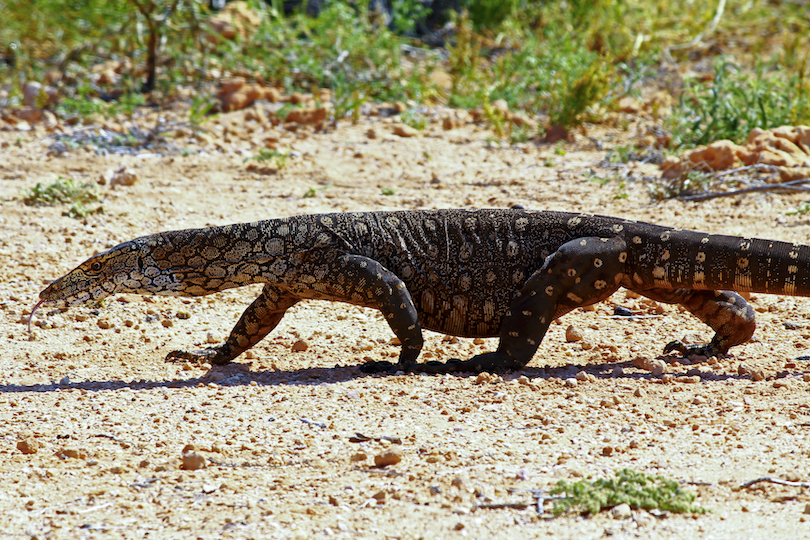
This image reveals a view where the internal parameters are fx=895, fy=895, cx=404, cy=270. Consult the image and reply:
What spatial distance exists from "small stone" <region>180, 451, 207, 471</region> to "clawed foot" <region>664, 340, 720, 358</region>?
3.13 m

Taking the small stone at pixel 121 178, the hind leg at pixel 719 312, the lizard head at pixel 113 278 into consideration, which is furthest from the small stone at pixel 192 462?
the small stone at pixel 121 178

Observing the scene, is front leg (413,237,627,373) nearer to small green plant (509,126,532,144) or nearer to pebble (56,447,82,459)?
pebble (56,447,82,459)

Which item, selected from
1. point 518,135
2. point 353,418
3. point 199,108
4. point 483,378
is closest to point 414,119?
point 518,135

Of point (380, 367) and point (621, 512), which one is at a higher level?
point (621, 512)

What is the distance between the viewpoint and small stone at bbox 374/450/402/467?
3844mm

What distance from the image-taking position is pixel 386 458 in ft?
12.6

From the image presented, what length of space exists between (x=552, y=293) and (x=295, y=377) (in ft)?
5.37

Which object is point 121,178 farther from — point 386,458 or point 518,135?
point 386,458

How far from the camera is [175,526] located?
3371mm

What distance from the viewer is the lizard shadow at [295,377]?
17.0 feet

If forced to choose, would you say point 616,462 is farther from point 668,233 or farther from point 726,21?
point 726,21

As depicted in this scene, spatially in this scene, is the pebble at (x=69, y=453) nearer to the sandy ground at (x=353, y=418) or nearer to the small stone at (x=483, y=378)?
the sandy ground at (x=353, y=418)

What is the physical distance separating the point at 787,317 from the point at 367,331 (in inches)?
117

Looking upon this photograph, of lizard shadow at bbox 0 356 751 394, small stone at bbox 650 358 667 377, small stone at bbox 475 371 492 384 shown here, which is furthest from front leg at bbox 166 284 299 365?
small stone at bbox 650 358 667 377
